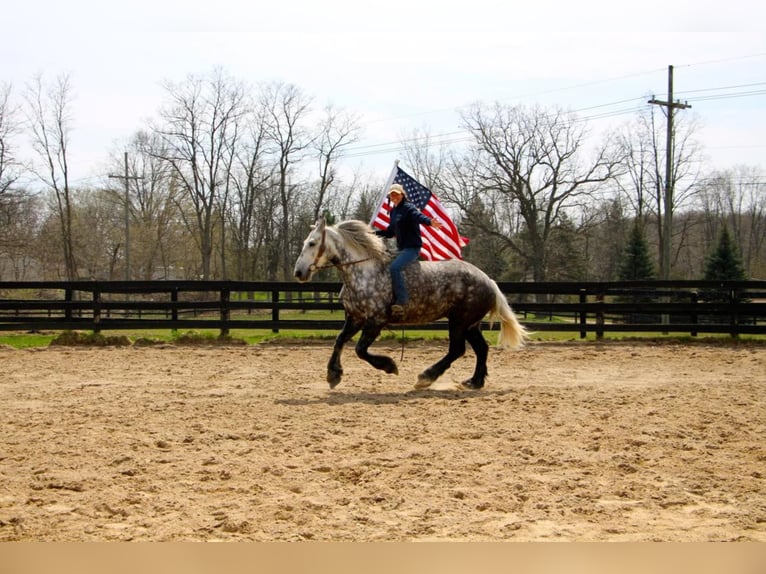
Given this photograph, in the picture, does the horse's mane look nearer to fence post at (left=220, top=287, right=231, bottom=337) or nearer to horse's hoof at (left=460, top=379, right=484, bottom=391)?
horse's hoof at (left=460, top=379, right=484, bottom=391)

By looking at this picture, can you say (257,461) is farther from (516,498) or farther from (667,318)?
(667,318)

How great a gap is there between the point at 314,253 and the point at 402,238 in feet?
3.24

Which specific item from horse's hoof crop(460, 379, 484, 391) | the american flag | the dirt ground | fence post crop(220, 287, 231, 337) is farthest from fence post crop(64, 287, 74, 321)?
horse's hoof crop(460, 379, 484, 391)

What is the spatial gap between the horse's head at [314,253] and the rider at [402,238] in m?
0.75

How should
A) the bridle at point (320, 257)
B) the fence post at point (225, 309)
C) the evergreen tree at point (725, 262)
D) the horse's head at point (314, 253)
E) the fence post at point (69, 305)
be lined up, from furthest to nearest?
the evergreen tree at point (725, 262) < the fence post at point (69, 305) < the fence post at point (225, 309) < the bridle at point (320, 257) < the horse's head at point (314, 253)

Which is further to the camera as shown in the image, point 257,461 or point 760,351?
point 760,351

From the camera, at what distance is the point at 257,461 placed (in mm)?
4586

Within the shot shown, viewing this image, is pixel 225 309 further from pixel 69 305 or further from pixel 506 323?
pixel 506 323

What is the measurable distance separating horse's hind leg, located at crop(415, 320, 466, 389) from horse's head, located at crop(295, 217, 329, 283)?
164 centimetres

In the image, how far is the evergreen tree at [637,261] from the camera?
125 feet

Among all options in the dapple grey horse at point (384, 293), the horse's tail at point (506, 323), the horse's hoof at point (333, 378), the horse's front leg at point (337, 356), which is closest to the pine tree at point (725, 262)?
the horse's tail at point (506, 323)

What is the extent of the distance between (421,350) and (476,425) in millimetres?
6801

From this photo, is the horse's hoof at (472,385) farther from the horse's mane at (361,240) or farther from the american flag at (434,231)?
the american flag at (434,231)

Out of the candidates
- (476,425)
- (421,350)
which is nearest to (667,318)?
(421,350)
